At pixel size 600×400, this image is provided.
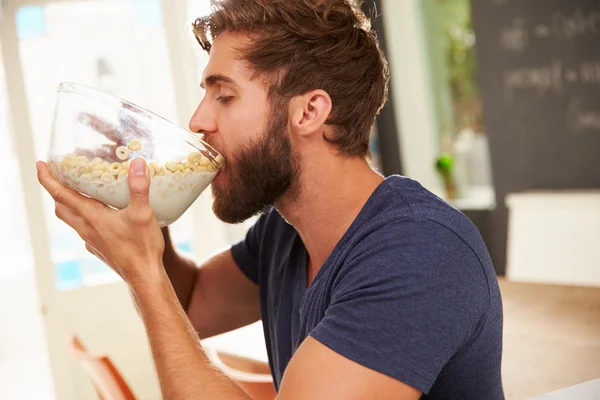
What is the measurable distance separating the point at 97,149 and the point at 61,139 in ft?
0.22

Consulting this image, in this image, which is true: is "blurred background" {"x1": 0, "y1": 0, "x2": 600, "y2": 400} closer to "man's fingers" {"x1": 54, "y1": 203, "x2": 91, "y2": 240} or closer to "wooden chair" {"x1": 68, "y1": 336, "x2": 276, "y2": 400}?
"wooden chair" {"x1": 68, "y1": 336, "x2": 276, "y2": 400}

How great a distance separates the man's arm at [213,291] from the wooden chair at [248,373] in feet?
0.28

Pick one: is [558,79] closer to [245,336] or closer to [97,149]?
[245,336]

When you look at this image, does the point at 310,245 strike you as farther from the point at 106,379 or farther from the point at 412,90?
the point at 412,90

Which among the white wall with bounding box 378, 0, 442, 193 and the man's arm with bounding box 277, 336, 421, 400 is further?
the white wall with bounding box 378, 0, 442, 193

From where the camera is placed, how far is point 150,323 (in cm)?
102

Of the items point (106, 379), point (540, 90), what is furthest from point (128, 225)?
point (540, 90)

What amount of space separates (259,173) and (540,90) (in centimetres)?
227

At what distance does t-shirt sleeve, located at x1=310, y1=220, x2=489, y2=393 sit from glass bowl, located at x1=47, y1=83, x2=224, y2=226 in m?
0.30

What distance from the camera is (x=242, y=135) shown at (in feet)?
3.99

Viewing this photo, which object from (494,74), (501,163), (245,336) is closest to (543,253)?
(501,163)

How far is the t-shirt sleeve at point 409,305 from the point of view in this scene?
2.98ft

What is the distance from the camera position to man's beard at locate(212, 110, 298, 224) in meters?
1.22

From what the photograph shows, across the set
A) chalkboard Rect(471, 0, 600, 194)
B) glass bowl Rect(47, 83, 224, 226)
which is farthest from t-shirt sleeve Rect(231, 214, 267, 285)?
chalkboard Rect(471, 0, 600, 194)
